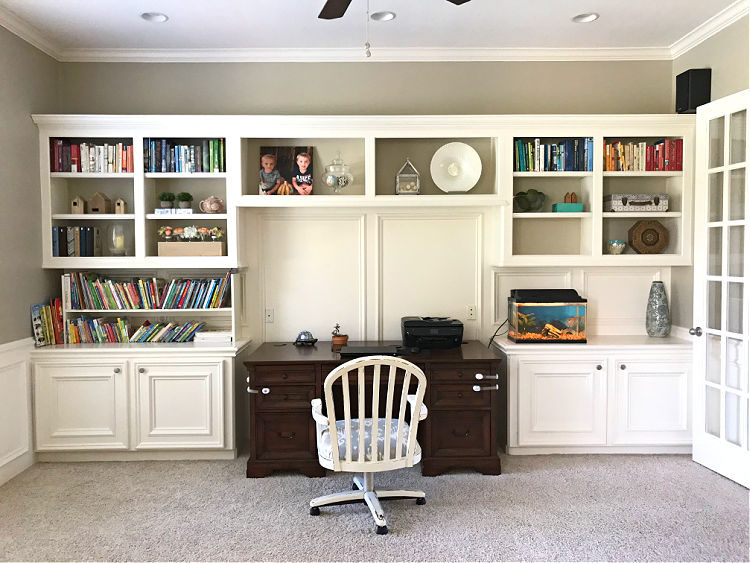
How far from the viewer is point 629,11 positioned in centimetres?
354

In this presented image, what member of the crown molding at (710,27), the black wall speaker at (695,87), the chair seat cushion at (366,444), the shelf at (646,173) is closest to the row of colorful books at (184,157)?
the chair seat cushion at (366,444)

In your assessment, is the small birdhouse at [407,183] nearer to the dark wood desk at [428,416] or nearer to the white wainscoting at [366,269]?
the white wainscoting at [366,269]

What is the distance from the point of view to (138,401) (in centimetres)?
384

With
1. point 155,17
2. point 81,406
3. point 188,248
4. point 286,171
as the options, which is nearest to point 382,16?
point 286,171

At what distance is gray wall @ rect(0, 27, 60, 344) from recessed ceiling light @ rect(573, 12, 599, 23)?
3.46 metres

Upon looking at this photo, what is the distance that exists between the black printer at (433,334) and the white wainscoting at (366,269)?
1.46 feet

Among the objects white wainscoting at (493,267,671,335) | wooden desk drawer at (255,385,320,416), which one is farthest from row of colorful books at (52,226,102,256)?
white wainscoting at (493,267,671,335)

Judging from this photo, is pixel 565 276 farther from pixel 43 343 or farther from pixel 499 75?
pixel 43 343

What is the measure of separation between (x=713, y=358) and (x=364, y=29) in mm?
2988

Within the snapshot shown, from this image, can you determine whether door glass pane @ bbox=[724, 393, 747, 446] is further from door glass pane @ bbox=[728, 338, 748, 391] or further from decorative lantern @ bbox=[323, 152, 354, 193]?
decorative lantern @ bbox=[323, 152, 354, 193]

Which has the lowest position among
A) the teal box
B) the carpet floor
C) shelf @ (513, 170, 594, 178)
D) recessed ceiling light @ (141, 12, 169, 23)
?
the carpet floor

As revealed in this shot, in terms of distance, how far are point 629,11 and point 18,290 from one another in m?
4.09

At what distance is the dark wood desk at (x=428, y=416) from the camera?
3.59 meters

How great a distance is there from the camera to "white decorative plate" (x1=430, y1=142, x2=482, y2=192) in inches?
162
